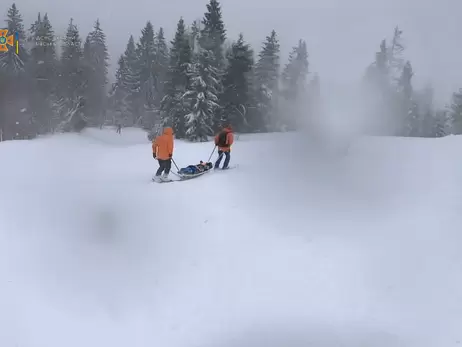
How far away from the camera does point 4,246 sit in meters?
8.95

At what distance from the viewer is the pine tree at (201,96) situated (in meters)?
32.1

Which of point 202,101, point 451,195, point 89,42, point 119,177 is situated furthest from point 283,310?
point 89,42

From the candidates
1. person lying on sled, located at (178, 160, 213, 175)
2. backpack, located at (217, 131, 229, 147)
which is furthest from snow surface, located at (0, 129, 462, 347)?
backpack, located at (217, 131, 229, 147)

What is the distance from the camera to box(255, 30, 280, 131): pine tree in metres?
40.1

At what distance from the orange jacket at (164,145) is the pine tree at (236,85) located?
21878 millimetres

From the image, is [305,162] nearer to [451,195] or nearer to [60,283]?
[451,195]

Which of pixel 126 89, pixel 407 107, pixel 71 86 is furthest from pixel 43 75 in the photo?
pixel 407 107

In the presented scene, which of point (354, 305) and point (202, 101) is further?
point (202, 101)

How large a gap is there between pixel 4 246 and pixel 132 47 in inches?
2127

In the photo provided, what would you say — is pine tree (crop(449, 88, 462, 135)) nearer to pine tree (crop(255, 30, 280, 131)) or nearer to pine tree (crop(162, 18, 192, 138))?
pine tree (crop(255, 30, 280, 131))

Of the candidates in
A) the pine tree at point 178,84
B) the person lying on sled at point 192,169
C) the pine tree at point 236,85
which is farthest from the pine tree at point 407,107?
the person lying on sled at point 192,169

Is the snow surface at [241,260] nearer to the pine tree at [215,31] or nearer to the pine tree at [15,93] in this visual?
the pine tree at [215,31]

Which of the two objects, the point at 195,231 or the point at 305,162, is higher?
the point at 305,162

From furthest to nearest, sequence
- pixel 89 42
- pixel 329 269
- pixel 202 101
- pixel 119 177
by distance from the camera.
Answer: pixel 89 42, pixel 202 101, pixel 119 177, pixel 329 269
